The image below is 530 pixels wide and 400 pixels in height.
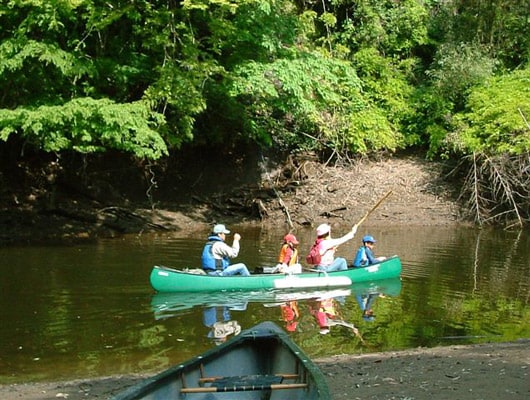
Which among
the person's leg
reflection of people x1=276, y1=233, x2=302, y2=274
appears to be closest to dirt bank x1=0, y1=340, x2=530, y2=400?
the person's leg

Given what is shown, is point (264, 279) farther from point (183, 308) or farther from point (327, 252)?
point (183, 308)

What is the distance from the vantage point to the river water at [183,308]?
9930 mm

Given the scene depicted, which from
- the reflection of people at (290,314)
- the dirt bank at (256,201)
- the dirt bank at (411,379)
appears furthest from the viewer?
the dirt bank at (256,201)

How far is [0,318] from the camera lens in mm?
11547

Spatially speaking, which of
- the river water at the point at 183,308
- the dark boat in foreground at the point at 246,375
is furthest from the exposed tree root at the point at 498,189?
the dark boat in foreground at the point at 246,375

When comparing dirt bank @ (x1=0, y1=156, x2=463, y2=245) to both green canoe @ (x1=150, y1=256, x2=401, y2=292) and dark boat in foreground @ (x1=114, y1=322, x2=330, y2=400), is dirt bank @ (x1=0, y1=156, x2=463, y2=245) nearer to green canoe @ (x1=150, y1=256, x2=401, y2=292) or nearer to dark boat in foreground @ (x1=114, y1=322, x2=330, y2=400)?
green canoe @ (x1=150, y1=256, x2=401, y2=292)

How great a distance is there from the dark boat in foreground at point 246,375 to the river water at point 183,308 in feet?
7.53

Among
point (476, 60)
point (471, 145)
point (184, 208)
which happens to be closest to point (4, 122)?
point (184, 208)

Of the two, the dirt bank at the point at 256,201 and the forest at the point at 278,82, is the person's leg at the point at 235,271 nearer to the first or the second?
the forest at the point at 278,82

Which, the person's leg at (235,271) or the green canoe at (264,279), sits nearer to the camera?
the green canoe at (264,279)

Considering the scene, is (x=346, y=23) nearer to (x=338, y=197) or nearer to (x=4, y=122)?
(x=338, y=197)

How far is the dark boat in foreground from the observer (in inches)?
239

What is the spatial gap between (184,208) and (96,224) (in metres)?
3.23

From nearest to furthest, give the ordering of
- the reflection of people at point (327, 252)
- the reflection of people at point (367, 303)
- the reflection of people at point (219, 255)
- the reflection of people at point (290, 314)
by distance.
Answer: the reflection of people at point (290, 314), the reflection of people at point (367, 303), the reflection of people at point (219, 255), the reflection of people at point (327, 252)
